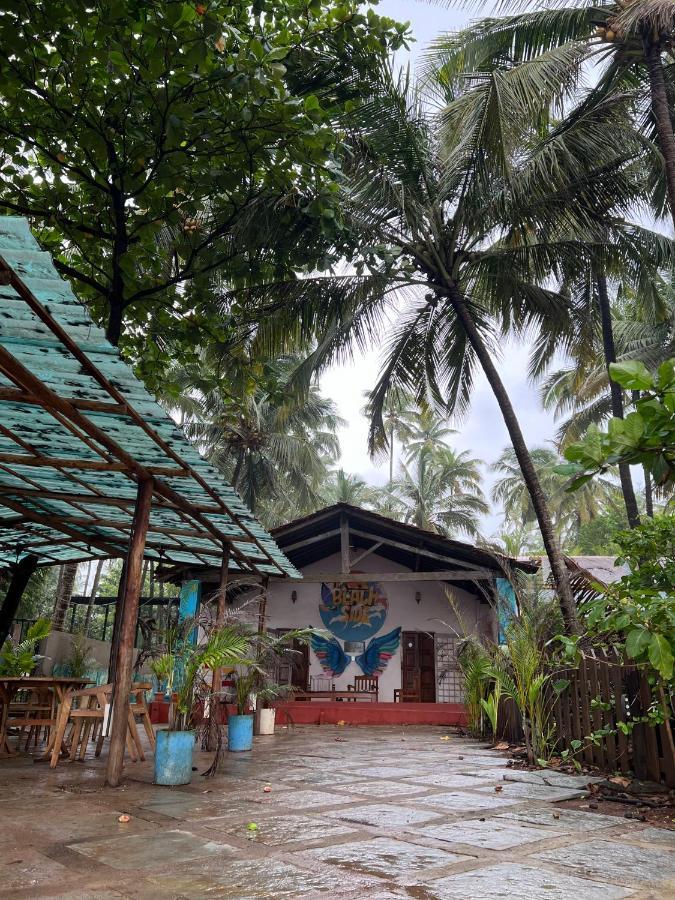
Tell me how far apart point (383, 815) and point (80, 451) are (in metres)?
3.68

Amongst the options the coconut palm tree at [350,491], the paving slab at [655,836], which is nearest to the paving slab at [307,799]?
the paving slab at [655,836]

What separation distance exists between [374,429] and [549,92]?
18.2ft

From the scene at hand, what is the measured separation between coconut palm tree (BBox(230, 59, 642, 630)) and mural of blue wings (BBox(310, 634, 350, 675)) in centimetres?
669

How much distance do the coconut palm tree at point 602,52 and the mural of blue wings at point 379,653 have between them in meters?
9.49

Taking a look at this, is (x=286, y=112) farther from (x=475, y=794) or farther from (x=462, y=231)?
(x=475, y=794)

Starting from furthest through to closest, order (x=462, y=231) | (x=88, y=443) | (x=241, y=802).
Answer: (x=462, y=231) → (x=88, y=443) → (x=241, y=802)

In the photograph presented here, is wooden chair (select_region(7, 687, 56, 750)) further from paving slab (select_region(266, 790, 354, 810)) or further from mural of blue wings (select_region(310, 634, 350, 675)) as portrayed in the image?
mural of blue wings (select_region(310, 634, 350, 675))

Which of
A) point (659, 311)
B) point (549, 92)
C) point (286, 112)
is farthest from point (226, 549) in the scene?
point (659, 311)

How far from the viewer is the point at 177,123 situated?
207 inches

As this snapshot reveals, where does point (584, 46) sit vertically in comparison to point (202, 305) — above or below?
above

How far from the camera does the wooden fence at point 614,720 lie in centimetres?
483

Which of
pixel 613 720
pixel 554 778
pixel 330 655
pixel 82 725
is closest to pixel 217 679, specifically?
pixel 82 725

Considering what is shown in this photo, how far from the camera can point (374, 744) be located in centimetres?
830

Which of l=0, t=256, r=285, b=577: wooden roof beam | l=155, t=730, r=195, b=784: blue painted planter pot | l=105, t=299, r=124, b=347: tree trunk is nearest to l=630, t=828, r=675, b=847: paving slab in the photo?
l=155, t=730, r=195, b=784: blue painted planter pot
